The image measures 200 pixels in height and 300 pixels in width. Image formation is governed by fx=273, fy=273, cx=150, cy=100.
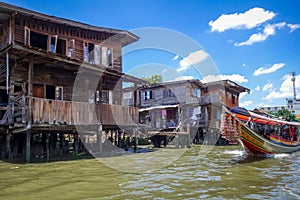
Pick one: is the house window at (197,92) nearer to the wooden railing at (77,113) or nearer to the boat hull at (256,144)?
the boat hull at (256,144)

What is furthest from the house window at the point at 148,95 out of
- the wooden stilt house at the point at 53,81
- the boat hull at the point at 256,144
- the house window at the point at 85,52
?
the boat hull at the point at 256,144

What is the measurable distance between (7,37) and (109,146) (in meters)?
9.58

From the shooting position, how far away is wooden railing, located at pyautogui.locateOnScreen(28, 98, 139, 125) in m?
12.1

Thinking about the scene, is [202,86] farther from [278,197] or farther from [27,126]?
[278,197]

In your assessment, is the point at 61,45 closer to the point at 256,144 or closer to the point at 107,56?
the point at 107,56

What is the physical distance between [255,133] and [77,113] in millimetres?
9346

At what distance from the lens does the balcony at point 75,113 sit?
1201cm

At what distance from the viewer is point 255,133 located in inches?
573

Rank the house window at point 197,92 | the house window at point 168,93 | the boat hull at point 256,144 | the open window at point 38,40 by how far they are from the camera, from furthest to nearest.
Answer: the house window at point 197,92 → the house window at point 168,93 → the open window at point 38,40 → the boat hull at point 256,144

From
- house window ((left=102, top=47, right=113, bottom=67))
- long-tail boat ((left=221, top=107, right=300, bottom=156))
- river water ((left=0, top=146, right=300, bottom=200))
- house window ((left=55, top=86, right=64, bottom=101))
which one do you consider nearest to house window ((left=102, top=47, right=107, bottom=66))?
house window ((left=102, top=47, right=113, bottom=67))

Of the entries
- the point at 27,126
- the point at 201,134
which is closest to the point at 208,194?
the point at 27,126

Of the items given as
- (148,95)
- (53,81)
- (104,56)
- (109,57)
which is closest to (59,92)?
(53,81)

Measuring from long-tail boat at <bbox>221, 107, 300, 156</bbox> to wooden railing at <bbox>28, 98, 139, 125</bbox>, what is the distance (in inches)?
230

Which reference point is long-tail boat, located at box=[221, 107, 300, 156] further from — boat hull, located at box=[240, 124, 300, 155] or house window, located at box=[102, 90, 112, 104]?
house window, located at box=[102, 90, 112, 104]
